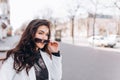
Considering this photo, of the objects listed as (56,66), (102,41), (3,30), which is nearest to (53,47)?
(56,66)

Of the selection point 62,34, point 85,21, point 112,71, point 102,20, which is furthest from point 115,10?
point 62,34

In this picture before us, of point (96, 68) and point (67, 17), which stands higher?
point (67, 17)

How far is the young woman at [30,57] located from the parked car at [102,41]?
305 cm

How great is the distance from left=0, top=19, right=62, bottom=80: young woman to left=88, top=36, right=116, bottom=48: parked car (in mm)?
3048

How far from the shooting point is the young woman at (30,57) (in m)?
1.03

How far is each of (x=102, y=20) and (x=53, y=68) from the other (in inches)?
119

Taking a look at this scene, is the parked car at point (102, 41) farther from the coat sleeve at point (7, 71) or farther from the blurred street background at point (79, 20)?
the coat sleeve at point (7, 71)

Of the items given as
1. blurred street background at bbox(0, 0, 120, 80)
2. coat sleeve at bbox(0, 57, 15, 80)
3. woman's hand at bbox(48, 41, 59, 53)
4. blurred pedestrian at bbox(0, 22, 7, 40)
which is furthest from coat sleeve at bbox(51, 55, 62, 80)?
blurred pedestrian at bbox(0, 22, 7, 40)

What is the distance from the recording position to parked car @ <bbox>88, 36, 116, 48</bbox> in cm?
412

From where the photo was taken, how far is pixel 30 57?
1.07 metres

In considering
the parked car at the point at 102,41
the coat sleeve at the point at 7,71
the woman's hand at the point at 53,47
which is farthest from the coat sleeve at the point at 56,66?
the parked car at the point at 102,41

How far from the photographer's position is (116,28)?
4199 mm

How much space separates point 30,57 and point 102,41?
344 cm

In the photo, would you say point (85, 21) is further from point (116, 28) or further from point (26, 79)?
point (26, 79)
